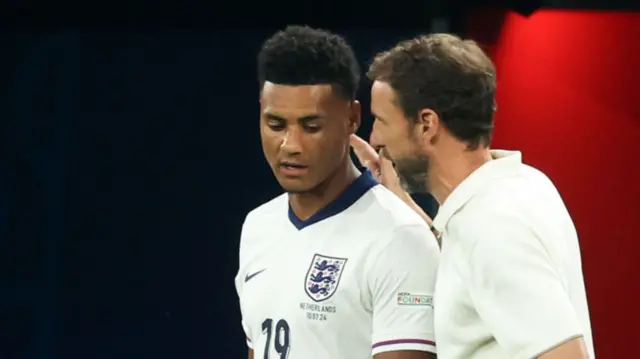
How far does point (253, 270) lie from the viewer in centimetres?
174

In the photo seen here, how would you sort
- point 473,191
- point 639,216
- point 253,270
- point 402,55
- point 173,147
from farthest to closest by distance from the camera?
point 173,147 < point 639,216 < point 253,270 < point 402,55 < point 473,191

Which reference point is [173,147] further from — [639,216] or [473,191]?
[473,191]

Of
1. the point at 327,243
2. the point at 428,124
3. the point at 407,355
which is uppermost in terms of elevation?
the point at 428,124

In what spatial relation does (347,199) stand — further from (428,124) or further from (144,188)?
(144,188)

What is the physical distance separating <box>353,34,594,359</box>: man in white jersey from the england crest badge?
20 cm

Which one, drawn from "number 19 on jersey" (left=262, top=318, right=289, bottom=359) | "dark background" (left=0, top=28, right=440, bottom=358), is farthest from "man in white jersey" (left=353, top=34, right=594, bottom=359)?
"dark background" (left=0, top=28, right=440, bottom=358)

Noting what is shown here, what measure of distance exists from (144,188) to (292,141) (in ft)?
5.01

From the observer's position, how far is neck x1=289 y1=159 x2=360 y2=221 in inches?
65.7

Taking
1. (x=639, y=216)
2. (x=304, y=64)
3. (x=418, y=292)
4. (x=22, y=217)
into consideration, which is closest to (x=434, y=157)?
(x=418, y=292)

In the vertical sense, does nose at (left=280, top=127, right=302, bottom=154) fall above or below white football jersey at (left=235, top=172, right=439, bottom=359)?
above

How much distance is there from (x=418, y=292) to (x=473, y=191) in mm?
237

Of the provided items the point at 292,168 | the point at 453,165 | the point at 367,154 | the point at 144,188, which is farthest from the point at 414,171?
the point at 144,188

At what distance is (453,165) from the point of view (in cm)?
138

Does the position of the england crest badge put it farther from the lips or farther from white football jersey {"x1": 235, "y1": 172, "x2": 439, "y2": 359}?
the lips
